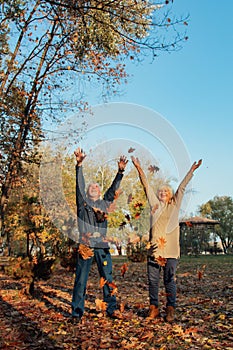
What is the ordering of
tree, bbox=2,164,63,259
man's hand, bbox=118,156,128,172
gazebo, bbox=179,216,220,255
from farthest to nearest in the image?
1. gazebo, bbox=179,216,220,255
2. tree, bbox=2,164,63,259
3. man's hand, bbox=118,156,128,172

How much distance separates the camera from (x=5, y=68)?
1249 centimetres

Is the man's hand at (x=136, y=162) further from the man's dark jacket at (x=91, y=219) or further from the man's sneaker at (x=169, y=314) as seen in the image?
the man's sneaker at (x=169, y=314)

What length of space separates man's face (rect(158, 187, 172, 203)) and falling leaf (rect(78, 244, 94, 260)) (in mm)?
1297

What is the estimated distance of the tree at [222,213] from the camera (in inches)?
2325

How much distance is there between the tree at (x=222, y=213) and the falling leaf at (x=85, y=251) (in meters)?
55.8

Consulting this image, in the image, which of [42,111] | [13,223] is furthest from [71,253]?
[42,111]

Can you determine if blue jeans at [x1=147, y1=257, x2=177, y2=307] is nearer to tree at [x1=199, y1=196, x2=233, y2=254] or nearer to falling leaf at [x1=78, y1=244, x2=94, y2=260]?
falling leaf at [x1=78, y1=244, x2=94, y2=260]

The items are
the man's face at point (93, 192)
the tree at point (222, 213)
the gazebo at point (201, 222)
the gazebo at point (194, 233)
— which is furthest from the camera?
the tree at point (222, 213)

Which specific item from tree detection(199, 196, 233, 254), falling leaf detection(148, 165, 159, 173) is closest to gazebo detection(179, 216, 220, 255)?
falling leaf detection(148, 165, 159, 173)

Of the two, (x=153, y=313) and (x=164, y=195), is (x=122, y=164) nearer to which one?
(x=164, y=195)

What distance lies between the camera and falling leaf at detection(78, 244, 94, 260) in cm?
545

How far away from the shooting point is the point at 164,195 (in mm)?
5707

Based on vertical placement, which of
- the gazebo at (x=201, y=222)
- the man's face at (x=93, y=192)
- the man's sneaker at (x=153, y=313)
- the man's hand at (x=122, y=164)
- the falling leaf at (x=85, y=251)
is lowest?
the man's sneaker at (x=153, y=313)

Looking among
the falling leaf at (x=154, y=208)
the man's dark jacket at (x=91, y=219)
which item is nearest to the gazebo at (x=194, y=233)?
the falling leaf at (x=154, y=208)
